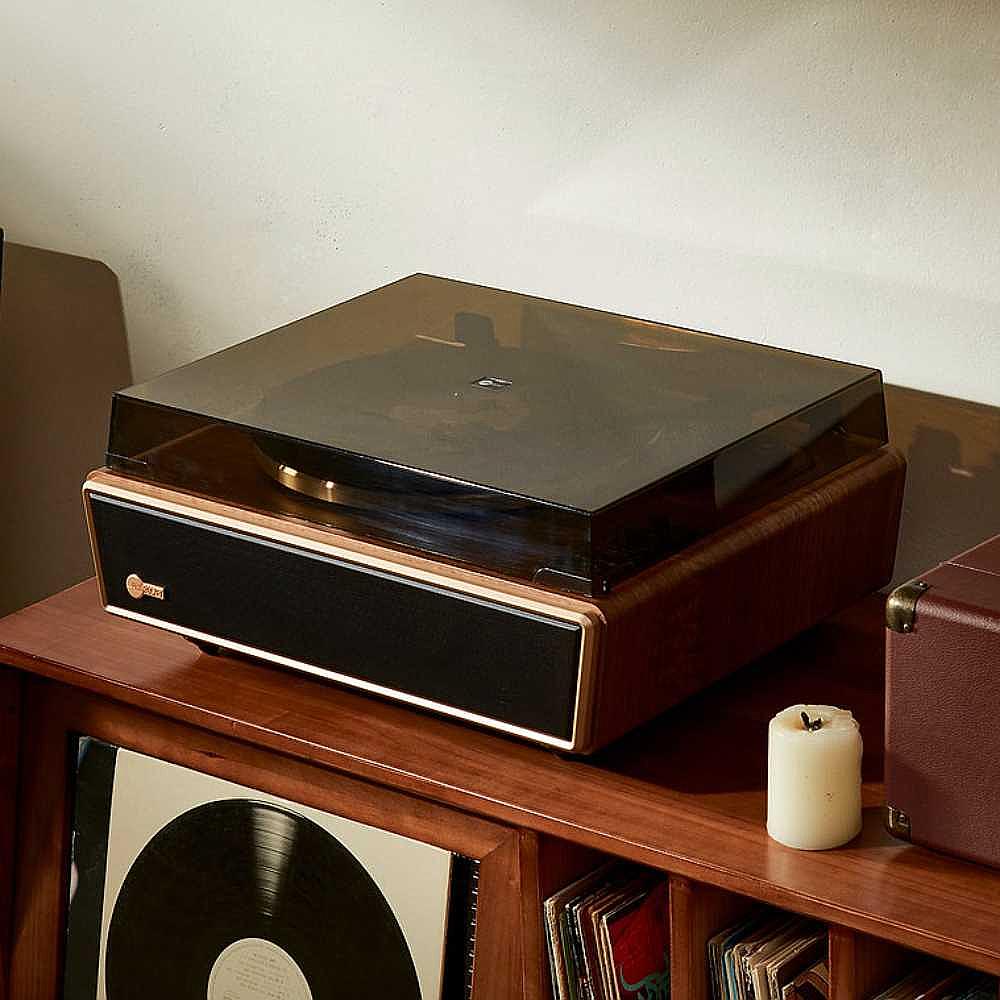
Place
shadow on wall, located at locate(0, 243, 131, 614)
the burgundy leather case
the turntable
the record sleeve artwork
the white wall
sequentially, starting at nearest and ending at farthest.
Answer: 1. the burgundy leather case
2. the turntable
3. the record sleeve artwork
4. the white wall
5. shadow on wall, located at locate(0, 243, 131, 614)

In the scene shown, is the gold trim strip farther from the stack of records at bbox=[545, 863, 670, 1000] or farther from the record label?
the record label

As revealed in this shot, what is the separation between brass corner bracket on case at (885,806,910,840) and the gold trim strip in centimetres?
20

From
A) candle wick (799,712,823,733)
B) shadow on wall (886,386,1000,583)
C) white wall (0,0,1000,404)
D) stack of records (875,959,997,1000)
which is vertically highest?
white wall (0,0,1000,404)

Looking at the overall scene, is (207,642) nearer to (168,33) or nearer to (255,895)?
(255,895)

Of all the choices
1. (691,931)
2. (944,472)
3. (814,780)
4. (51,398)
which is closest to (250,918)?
(691,931)

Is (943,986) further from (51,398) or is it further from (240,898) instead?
(51,398)

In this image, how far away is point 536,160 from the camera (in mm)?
1561

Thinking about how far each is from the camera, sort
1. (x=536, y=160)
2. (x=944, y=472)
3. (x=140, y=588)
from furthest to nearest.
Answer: (x=536, y=160)
(x=944, y=472)
(x=140, y=588)

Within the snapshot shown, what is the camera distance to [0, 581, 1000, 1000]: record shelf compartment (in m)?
1.07

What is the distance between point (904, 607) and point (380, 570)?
14.0 inches

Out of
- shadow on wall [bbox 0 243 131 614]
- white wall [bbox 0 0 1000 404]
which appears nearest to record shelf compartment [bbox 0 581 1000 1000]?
white wall [bbox 0 0 1000 404]

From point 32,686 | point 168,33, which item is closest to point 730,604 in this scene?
point 32,686

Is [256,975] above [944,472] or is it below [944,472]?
below

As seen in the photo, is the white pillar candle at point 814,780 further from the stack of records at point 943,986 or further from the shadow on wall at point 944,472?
the shadow on wall at point 944,472
